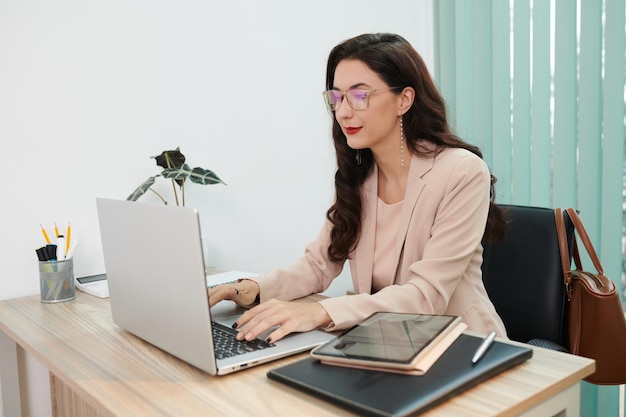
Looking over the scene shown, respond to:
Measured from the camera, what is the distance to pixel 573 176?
6.31 ft

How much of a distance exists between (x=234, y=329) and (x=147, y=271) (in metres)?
0.20

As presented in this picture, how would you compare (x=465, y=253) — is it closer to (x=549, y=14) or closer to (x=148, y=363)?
(x=148, y=363)

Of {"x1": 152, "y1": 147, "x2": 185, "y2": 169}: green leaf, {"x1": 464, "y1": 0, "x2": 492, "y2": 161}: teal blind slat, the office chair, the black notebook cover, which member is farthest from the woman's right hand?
{"x1": 464, "y1": 0, "x2": 492, "y2": 161}: teal blind slat

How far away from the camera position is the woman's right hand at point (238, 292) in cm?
122

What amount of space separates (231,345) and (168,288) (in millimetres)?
153

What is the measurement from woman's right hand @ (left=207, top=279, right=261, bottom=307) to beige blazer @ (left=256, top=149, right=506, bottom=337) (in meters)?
0.03

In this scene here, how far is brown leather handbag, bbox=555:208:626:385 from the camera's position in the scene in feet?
4.34

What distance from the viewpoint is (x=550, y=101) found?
198cm

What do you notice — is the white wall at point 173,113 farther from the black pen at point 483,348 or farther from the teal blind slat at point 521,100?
the black pen at point 483,348

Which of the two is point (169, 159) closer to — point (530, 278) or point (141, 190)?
point (141, 190)

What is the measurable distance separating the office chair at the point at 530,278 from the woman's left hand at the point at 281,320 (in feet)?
1.94

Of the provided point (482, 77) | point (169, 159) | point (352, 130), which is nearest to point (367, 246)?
point (352, 130)

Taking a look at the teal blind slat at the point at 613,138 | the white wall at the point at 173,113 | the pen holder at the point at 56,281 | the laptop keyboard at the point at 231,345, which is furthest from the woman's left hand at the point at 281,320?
the teal blind slat at the point at 613,138

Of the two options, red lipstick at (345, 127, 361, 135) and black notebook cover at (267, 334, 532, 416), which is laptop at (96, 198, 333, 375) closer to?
black notebook cover at (267, 334, 532, 416)
